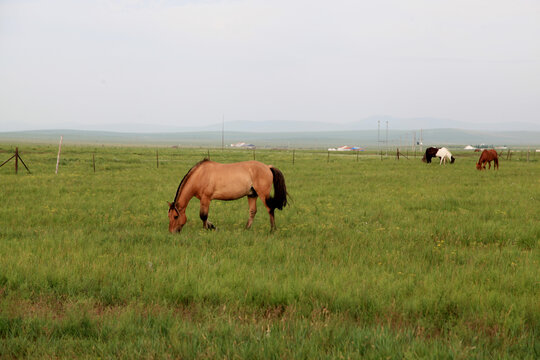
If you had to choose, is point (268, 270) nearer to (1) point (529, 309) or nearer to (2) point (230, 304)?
(2) point (230, 304)

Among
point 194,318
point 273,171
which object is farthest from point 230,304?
point 273,171

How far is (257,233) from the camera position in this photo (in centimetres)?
1066

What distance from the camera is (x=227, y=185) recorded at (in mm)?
11398

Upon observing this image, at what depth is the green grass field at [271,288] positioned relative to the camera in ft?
14.4

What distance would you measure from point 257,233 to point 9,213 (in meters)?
8.10

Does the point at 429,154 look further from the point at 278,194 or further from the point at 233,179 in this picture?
the point at 233,179

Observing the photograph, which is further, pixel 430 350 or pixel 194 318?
pixel 194 318

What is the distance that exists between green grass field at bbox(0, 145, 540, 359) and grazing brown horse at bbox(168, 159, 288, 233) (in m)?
0.84

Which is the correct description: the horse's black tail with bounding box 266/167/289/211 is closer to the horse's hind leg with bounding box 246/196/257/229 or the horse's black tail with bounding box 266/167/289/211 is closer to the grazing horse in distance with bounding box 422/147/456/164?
the horse's hind leg with bounding box 246/196/257/229

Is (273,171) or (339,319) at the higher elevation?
(273,171)

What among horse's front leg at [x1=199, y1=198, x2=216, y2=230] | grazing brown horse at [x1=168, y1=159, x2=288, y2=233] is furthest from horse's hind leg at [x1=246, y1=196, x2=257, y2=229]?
horse's front leg at [x1=199, y1=198, x2=216, y2=230]

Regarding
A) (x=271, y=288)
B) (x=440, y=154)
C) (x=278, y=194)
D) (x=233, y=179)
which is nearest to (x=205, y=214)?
(x=233, y=179)

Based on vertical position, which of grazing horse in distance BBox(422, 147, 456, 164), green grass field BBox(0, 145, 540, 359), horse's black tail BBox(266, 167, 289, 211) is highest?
grazing horse in distance BBox(422, 147, 456, 164)

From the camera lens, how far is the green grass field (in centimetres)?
440
